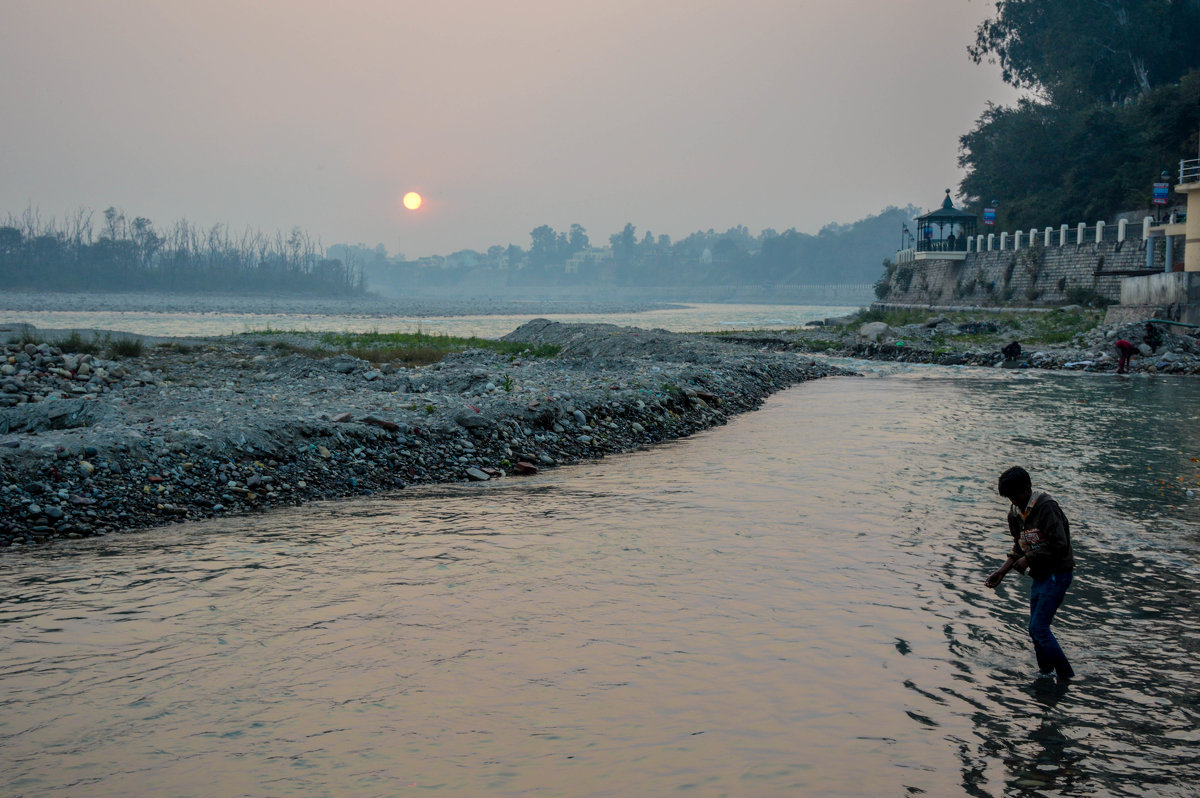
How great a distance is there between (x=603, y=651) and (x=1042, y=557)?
3.10 metres

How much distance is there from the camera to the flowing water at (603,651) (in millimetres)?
5199

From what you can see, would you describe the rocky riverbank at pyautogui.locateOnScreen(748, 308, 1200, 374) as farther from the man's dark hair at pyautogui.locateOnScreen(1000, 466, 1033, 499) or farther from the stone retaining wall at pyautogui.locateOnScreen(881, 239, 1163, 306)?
the man's dark hair at pyautogui.locateOnScreen(1000, 466, 1033, 499)

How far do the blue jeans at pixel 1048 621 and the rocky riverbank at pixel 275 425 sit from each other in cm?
831

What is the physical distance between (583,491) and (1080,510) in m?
6.17

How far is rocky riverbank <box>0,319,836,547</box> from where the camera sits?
34.6 ft

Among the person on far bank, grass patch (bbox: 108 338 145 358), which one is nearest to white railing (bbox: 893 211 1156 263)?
the person on far bank

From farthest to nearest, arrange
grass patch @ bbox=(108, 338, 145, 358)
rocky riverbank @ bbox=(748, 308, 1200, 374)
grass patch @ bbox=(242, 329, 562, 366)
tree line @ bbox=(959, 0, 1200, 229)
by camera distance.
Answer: tree line @ bbox=(959, 0, 1200, 229) → rocky riverbank @ bbox=(748, 308, 1200, 374) → grass patch @ bbox=(242, 329, 562, 366) → grass patch @ bbox=(108, 338, 145, 358)

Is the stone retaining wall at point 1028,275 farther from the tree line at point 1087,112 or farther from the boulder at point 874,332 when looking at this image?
the boulder at point 874,332

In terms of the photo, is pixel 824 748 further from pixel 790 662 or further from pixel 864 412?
pixel 864 412

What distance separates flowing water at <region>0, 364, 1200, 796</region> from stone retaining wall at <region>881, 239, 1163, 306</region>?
3671 cm

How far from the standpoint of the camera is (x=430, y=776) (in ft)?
16.6

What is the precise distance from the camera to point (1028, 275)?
52156mm

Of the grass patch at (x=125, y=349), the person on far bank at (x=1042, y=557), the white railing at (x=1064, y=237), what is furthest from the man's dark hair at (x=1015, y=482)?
the white railing at (x=1064, y=237)

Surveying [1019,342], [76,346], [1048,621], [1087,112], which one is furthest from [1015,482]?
[1087,112]
